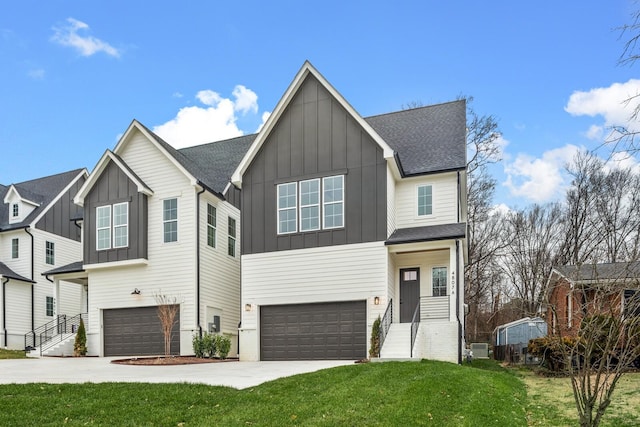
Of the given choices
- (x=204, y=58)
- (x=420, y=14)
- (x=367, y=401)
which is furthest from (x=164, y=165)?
(x=367, y=401)

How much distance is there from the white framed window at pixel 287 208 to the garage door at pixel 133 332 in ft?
18.6

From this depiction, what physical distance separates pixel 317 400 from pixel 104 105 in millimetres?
16104

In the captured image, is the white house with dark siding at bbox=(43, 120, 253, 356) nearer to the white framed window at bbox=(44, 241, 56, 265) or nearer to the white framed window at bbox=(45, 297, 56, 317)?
the white framed window at bbox=(44, 241, 56, 265)

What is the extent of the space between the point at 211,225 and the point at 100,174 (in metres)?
5.12

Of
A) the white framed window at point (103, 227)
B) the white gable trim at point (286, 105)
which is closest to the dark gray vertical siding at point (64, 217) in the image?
the white framed window at point (103, 227)

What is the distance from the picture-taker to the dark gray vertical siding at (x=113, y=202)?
1984 cm

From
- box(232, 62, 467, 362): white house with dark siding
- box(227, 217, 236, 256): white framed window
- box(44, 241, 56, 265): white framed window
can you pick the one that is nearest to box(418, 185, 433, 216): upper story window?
box(232, 62, 467, 362): white house with dark siding

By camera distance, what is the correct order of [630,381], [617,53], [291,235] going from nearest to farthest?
[617,53]
[630,381]
[291,235]

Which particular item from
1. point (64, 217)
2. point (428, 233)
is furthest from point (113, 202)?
point (428, 233)

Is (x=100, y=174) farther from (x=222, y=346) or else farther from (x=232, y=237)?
(x=222, y=346)

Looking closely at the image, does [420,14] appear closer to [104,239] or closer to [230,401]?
[230,401]

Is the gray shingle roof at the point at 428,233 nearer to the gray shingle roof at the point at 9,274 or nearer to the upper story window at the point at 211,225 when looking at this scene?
the upper story window at the point at 211,225

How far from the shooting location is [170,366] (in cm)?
1453

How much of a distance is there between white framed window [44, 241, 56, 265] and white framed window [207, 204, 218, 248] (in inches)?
478
